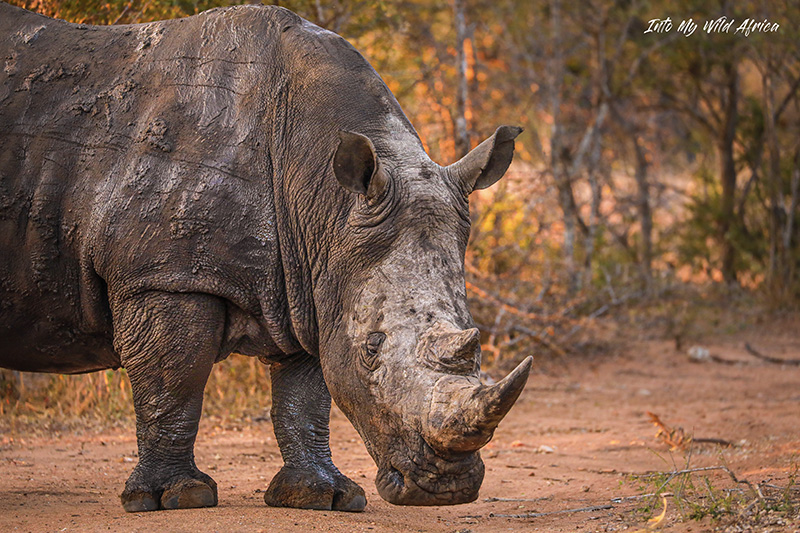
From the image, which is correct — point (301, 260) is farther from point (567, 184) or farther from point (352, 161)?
point (567, 184)

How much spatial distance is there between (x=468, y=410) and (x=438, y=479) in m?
0.41

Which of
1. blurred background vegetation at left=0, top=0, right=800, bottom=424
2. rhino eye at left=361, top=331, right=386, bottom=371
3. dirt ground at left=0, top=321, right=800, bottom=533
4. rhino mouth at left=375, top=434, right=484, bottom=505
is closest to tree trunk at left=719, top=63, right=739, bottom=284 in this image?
blurred background vegetation at left=0, top=0, right=800, bottom=424

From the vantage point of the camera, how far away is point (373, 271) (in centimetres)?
422

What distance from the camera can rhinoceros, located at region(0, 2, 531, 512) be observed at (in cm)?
423

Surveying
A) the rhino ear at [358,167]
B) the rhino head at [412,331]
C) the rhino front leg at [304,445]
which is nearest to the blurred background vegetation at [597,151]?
the rhino front leg at [304,445]

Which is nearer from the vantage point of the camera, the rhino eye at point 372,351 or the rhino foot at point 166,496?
the rhino eye at point 372,351

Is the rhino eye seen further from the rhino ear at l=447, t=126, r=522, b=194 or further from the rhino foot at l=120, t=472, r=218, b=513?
the rhino foot at l=120, t=472, r=218, b=513

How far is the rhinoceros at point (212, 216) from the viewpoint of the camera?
4.23 metres

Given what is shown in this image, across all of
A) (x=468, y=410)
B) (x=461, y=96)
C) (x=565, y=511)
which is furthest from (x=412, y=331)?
(x=461, y=96)

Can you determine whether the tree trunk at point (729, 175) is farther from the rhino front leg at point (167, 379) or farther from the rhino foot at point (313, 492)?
the rhino front leg at point (167, 379)

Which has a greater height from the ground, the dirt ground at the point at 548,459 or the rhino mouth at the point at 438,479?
the rhino mouth at the point at 438,479

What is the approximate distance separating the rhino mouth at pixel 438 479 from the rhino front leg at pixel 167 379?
3.91 feet

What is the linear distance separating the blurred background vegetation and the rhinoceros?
3513mm

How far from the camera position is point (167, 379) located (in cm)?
449
